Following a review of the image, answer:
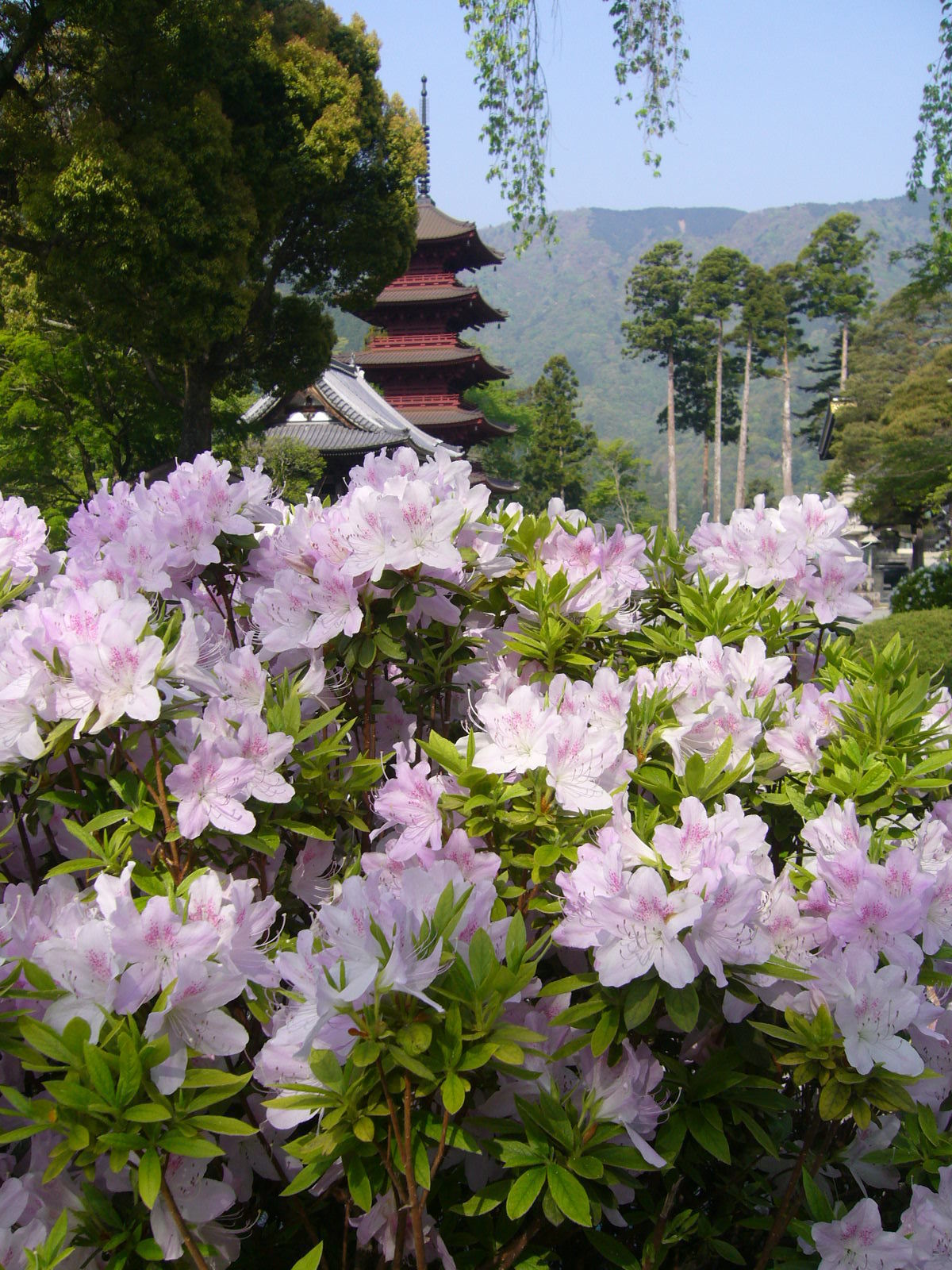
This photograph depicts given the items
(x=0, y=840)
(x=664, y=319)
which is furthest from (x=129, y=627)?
(x=664, y=319)

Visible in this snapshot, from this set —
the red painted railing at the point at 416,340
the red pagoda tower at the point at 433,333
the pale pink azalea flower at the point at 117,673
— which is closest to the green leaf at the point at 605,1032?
the pale pink azalea flower at the point at 117,673

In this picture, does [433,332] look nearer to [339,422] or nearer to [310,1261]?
[339,422]

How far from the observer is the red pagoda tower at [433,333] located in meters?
27.7

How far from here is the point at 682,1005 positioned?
1.02 meters

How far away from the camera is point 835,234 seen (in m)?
51.5

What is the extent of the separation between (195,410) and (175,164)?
3565 millimetres

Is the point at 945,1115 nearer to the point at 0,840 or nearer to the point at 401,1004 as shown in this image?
the point at 401,1004

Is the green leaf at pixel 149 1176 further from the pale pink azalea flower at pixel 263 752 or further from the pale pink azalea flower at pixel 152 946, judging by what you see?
the pale pink azalea flower at pixel 263 752

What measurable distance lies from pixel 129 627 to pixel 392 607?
0.40 meters

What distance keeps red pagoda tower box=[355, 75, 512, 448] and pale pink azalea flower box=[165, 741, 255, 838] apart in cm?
2745

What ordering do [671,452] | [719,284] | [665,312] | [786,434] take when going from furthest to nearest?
[665,312] < [786,434] < [719,284] < [671,452]

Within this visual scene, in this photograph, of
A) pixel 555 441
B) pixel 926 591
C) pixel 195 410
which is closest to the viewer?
pixel 195 410

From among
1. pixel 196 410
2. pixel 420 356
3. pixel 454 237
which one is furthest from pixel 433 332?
pixel 196 410

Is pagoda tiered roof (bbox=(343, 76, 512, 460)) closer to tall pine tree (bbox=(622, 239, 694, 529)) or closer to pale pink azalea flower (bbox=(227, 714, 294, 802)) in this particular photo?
tall pine tree (bbox=(622, 239, 694, 529))
